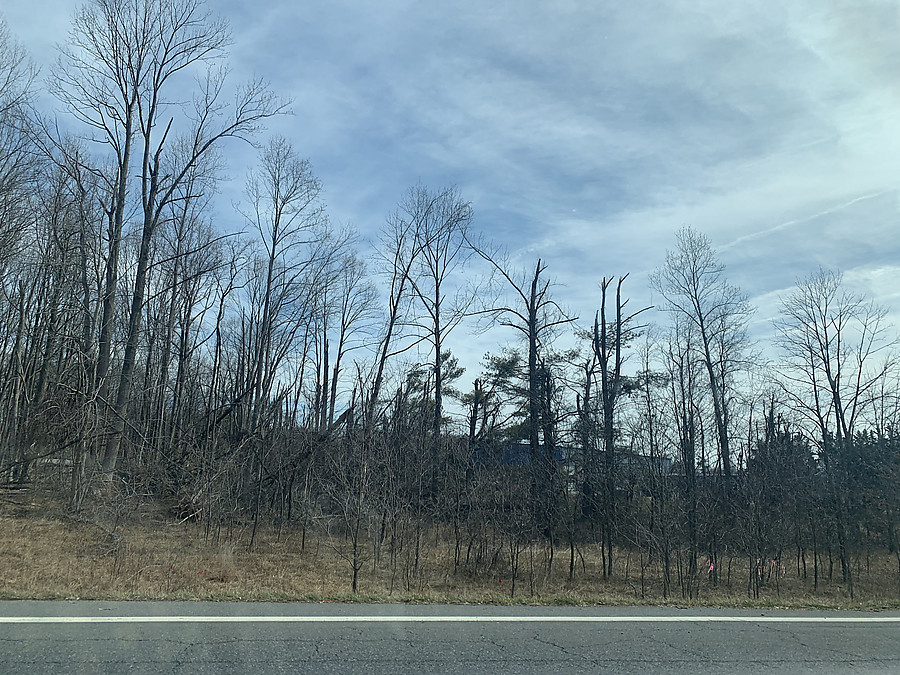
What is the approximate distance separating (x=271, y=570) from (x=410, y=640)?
10.7 meters

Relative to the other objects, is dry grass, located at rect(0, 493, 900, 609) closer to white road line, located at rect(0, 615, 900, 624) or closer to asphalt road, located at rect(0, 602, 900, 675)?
white road line, located at rect(0, 615, 900, 624)

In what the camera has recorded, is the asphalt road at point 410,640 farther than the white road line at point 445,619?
No

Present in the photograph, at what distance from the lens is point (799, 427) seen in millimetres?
26203

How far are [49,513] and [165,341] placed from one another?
12.9 meters

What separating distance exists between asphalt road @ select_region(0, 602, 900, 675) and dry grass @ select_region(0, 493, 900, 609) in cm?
124

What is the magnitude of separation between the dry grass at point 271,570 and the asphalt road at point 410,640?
124 centimetres

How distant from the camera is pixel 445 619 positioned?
622cm

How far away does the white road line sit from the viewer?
557 cm

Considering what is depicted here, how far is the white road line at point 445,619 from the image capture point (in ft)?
18.3

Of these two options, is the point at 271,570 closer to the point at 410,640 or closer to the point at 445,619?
the point at 445,619

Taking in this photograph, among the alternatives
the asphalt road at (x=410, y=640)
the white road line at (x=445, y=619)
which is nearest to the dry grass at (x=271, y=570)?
the white road line at (x=445, y=619)

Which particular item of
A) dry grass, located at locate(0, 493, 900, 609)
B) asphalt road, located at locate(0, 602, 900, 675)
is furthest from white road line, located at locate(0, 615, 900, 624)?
dry grass, located at locate(0, 493, 900, 609)

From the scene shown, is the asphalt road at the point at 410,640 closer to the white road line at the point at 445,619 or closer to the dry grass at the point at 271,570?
the white road line at the point at 445,619

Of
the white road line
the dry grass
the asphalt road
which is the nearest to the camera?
the asphalt road
